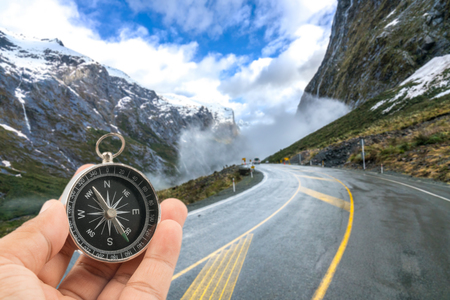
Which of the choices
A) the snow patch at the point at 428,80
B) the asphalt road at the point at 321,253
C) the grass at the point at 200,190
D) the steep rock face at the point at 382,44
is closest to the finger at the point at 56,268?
the asphalt road at the point at 321,253

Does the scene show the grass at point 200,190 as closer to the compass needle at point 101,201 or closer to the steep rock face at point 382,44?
the compass needle at point 101,201

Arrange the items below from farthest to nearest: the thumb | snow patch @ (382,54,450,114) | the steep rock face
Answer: the steep rock face → snow patch @ (382,54,450,114) → the thumb

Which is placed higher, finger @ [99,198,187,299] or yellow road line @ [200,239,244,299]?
finger @ [99,198,187,299]

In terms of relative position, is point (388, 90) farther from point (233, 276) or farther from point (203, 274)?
point (203, 274)

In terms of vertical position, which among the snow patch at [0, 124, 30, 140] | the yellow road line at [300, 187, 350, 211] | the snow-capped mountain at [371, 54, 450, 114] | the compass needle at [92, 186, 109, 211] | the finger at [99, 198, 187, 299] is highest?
the snow patch at [0, 124, 30, 140]

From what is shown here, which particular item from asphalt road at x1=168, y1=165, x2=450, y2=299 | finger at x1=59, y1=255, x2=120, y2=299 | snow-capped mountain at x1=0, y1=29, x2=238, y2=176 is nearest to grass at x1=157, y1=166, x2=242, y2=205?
asphalt road at x1=168, y1=165, x2=450, y2=299

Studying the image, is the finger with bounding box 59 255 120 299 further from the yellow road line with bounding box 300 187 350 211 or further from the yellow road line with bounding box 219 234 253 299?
the yellow road line with bounding box 300 187 350 211

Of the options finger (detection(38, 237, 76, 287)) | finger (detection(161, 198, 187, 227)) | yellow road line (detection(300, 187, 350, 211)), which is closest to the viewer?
finger (detection(38, 237, 76, 287))

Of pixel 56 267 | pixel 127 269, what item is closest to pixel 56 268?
pixel 56 267
